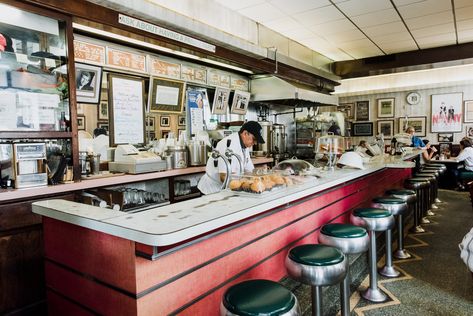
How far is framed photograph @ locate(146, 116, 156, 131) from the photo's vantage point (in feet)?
14.8

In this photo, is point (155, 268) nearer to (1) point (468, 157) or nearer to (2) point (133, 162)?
(2) point (133, 162)

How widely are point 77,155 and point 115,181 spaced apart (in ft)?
1.40

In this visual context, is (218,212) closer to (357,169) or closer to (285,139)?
(357,169)

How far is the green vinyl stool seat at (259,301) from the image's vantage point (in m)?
1.38

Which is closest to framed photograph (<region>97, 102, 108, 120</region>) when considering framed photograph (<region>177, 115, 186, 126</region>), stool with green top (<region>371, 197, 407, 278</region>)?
framed photograph (<region>177, 115, 186, 126</region>)

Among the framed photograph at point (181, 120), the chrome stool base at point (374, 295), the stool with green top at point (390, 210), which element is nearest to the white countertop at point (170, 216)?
the chrome stool base at point (374, 295)

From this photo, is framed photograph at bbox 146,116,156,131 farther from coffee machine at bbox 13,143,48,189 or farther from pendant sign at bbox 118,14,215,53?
coffee machine at bbox 13,143,48,189

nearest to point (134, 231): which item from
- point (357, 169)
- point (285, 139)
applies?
point (357, 169)

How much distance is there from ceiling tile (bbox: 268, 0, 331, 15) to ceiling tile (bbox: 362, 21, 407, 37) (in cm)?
163

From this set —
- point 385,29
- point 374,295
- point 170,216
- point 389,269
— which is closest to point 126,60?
point 170,216

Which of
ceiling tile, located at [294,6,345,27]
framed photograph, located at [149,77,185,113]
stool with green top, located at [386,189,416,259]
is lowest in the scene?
stool with green top, located at [386,189,416,259]

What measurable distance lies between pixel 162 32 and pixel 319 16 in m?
2.87

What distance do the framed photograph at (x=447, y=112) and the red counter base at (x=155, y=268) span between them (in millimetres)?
8523

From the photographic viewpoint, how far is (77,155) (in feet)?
9.86
